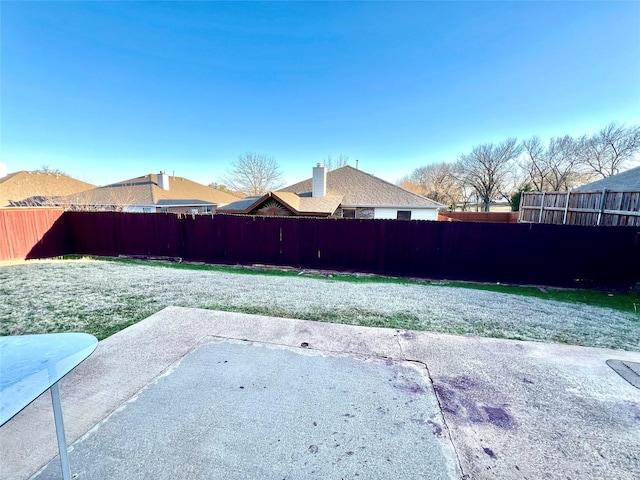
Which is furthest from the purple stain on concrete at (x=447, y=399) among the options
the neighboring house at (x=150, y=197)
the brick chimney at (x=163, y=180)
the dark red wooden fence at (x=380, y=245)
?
the brick chimney at (x=163, y=180)

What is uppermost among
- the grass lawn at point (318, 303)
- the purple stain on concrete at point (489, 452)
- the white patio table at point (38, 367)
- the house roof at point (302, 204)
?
the house roof at point (302, 204)

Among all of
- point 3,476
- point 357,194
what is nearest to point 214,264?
point 3,476

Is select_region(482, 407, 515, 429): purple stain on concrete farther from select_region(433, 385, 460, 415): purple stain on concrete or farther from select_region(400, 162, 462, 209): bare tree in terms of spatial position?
select_region(400, 162, 462, 209): bare tree

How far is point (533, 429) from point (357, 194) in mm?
14440

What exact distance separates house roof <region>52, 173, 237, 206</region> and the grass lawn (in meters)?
11.8

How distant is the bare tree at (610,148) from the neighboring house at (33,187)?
45.2 meters

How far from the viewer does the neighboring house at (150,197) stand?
1705 cm

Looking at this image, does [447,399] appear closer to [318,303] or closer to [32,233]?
[318,303]

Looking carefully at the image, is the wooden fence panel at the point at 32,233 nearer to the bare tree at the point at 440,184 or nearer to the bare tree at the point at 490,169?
the bare tree at the point at 440,184

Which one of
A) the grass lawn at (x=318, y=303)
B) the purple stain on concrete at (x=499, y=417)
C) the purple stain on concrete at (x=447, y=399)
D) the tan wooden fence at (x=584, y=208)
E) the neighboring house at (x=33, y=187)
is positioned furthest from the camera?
the neighboring house at (x=33, y=187)

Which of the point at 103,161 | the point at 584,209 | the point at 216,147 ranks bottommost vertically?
the point at 584,209

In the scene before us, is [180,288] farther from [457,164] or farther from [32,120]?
[457,164]

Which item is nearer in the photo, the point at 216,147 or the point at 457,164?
the point at 216,147

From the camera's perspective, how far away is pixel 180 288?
5.62 m
